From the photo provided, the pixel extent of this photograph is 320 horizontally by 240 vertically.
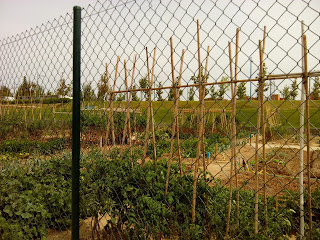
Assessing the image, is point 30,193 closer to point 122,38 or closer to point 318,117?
point 122,38

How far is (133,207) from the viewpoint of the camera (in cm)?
219

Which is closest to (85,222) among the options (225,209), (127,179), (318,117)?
(127,179)

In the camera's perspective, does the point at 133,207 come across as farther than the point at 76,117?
Yes

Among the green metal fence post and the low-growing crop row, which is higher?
the green metal fence post

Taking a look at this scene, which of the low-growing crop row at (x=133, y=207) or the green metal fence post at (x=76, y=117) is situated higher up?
the green metal fence post at (x=76, y=117)

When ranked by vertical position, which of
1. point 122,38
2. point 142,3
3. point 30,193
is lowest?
point 30,193

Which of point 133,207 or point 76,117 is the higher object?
point 76,117

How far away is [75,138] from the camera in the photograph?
158cm

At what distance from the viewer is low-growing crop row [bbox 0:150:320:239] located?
85.2 inches

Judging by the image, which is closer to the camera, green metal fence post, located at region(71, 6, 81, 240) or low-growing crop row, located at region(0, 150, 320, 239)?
green metal fence post, located at region(71, 6, 81, 240)

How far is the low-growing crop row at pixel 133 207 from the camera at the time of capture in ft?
7.10

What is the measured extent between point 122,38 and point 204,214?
163 cm

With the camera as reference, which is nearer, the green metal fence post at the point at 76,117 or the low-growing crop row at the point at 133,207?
the green metal fence post at the point at 76,117

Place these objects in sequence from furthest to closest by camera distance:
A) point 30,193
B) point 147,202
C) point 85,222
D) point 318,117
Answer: point 318,117, point 85,222, point 30,193, point 147,202
